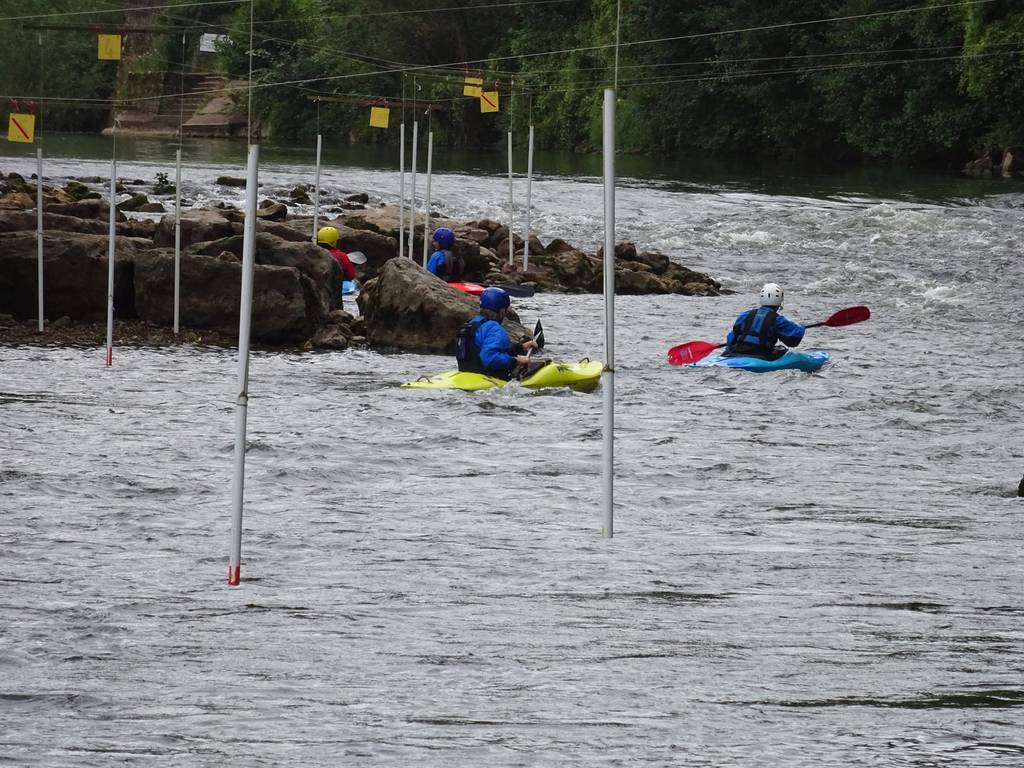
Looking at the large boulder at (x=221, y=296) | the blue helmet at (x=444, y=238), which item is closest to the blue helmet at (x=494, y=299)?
the large boulder at (x=221, y=296)

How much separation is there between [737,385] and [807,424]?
6.00ft

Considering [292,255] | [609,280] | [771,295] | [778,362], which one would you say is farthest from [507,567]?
[292,255]

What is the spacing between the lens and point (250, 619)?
20.1 ft

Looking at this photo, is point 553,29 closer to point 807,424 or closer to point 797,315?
point 797,315

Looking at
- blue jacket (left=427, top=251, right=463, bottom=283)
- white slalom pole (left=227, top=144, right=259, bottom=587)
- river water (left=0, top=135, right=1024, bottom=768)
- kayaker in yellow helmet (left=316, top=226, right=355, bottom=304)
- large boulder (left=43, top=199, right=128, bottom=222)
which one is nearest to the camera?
river water (left=0, top=135, right=1024, bottom=768)

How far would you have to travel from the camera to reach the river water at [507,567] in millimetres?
4883

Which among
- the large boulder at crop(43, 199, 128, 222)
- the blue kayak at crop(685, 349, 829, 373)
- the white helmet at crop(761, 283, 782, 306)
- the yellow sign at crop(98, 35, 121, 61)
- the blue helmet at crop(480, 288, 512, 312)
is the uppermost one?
the yellow sign at crop(98, 35, 121, 61)

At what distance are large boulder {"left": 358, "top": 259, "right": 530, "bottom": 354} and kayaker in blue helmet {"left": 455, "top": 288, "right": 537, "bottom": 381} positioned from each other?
2116mm

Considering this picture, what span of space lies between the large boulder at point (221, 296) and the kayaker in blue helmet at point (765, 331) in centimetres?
440

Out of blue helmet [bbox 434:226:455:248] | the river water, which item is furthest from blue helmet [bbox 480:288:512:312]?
blue helmet [bbox 434:226:455:248]

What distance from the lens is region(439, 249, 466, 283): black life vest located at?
733 inches

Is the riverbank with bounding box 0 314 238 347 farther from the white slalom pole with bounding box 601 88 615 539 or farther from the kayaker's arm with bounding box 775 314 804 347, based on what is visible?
the white slalom pole with bounding box 601 88 615 539

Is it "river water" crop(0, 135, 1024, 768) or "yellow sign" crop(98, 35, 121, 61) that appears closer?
"river water" crop(0, 135, 1024, 768)

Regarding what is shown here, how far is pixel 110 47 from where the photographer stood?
13672 mm
